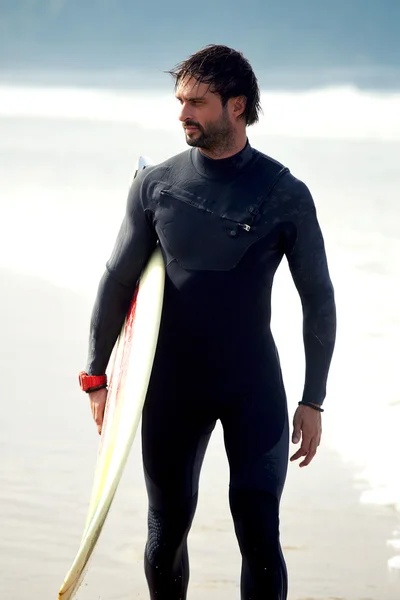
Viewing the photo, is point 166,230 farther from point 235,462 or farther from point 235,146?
point 235,462

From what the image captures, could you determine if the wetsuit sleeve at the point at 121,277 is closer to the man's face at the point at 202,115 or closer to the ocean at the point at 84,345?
the man's face at the point at 202,115

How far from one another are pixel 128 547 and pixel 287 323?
335cm

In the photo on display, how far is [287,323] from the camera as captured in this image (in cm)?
771

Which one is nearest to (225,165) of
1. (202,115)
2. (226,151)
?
(226,151)

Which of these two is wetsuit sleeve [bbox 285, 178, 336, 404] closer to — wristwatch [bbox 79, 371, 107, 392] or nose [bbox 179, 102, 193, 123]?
nose [bbox 179, 102, 193, 123]

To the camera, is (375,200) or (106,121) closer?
(375,200)

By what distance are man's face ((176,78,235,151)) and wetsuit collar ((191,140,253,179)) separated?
50 millimetres

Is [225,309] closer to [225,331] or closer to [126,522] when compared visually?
[225,331]

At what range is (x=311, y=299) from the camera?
321 centimetres

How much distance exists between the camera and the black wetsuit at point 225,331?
10.3 feet

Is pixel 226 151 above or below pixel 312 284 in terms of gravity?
above

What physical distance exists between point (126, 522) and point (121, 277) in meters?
1.78

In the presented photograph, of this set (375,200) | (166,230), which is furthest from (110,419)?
(375,200)

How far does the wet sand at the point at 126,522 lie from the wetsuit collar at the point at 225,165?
1.70 metres
